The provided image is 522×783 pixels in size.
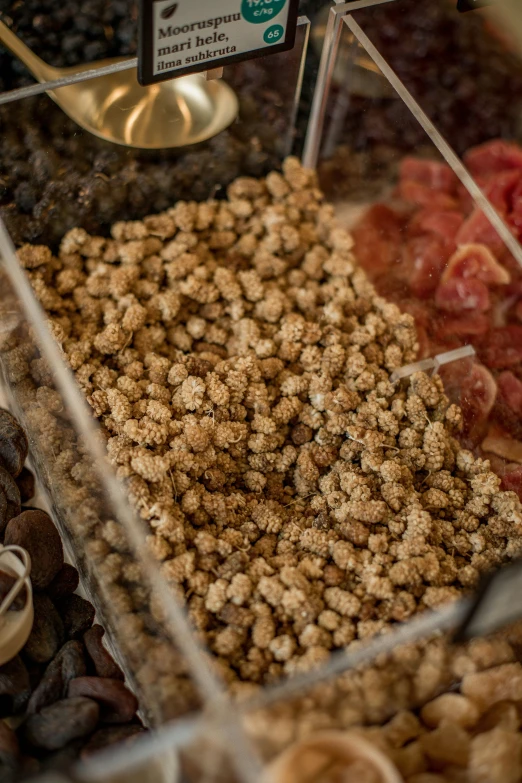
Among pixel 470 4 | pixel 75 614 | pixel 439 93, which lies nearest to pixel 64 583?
pixel 75 614

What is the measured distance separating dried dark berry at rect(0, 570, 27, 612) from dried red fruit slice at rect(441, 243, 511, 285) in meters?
1.21

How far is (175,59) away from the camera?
5.02 feet

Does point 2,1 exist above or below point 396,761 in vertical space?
above

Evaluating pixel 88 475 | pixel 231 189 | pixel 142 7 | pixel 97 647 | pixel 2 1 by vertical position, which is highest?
pixel 142 7

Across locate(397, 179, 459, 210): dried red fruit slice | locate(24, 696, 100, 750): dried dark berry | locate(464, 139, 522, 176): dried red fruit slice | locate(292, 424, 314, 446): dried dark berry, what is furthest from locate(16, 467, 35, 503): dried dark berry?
locate(464, 139, 522, 176): dried red fruit slice

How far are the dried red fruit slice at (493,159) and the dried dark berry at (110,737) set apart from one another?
180cm

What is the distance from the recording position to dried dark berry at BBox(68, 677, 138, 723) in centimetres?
124

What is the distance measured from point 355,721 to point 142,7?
1307 mm

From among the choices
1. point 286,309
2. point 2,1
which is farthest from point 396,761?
point 2,1

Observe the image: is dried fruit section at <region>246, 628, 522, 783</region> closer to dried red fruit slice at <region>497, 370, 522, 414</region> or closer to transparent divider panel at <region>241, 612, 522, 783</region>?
transparent divider panel at <region>241, 612, 522, 783</region>

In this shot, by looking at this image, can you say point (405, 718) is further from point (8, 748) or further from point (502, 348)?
point (502, 348)

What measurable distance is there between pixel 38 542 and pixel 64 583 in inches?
3.8

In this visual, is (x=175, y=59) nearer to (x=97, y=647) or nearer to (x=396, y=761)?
(x=97, y=647)

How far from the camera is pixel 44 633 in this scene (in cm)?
133
